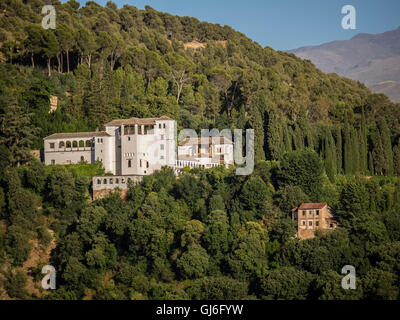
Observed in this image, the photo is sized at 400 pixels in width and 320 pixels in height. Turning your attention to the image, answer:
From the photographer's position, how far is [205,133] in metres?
50.8

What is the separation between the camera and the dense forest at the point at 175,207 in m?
35.0

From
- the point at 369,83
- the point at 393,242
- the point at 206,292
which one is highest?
the point at 369,83

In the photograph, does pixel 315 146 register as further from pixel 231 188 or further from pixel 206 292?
pixel 206 292

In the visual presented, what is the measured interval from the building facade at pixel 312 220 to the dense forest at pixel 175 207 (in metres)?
0.66

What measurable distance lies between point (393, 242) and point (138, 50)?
1324 inches

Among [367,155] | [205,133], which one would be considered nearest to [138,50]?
[205,133]

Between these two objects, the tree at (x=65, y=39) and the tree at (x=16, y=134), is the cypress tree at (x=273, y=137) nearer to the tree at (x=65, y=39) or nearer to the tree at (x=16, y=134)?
the tree at (x=16, y=134)

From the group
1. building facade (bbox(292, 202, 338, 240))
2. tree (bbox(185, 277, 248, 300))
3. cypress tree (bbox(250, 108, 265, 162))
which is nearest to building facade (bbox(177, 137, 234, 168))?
cypress tree (bbox(250, 108, 265, 162))

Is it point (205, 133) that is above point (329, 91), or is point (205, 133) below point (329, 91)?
below

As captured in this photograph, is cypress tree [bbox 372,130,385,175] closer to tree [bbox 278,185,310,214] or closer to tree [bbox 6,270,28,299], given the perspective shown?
tree [bbox 278,185,310,214]

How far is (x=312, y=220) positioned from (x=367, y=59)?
185 ft

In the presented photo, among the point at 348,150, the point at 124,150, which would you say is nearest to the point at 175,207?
the point at 124,150

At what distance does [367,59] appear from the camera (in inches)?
3467

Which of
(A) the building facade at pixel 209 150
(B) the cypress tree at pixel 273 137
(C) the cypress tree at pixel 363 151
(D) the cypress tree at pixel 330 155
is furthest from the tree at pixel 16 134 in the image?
(C) the cypress tree at pixel 363 151
